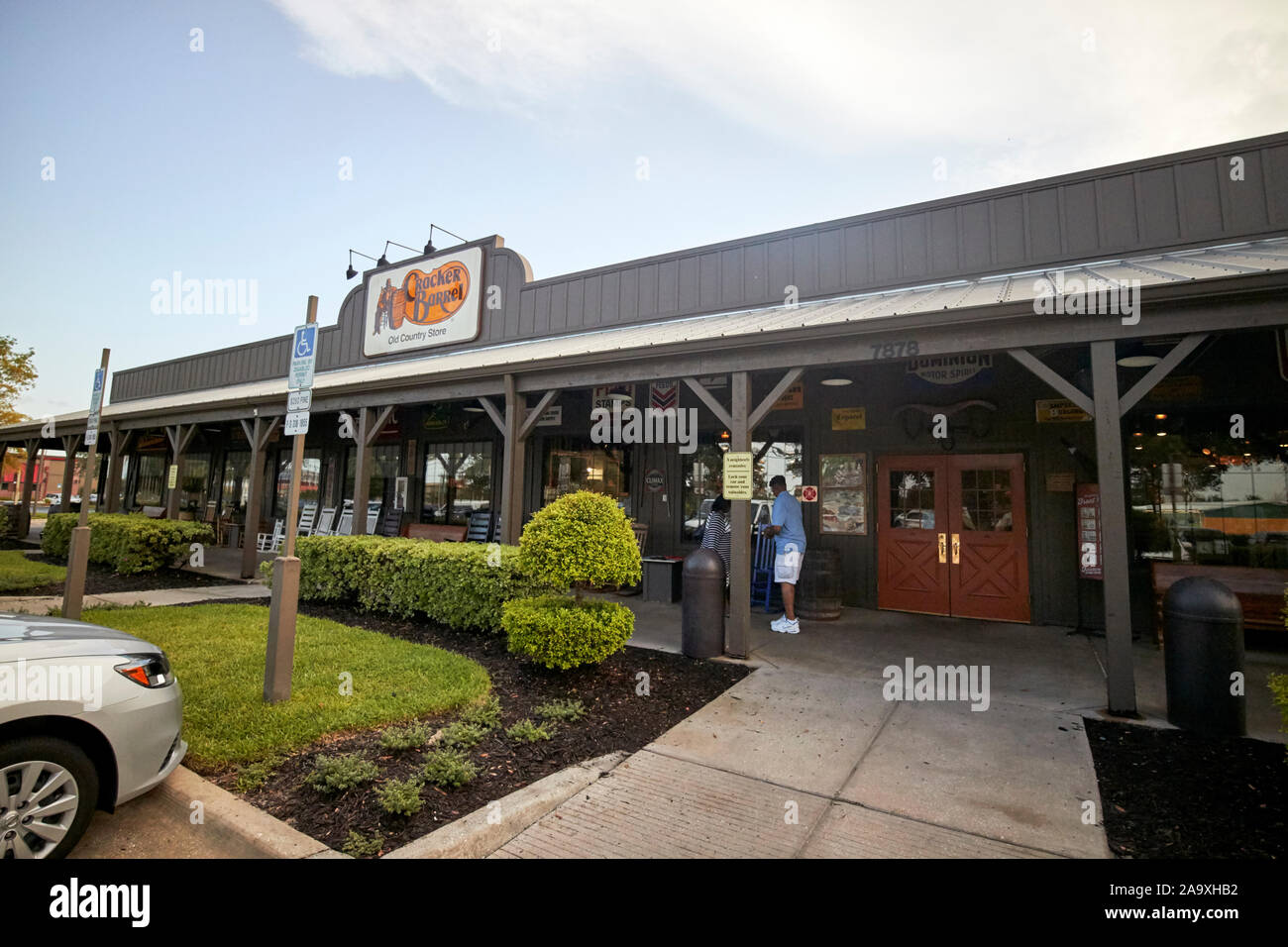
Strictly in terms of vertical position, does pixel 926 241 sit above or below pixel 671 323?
above

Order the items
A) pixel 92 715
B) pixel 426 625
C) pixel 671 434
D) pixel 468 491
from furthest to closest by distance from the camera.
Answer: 1. pixel 468 491
2. pixel 671 434
3. pixel 426 625
4. pixel 92 715

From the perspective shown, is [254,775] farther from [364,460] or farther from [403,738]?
[364,460]

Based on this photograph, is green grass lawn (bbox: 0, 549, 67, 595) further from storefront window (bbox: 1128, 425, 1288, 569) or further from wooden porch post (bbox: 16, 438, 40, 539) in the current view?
storefront window (bbox: 1128, 425, 1288, 569)

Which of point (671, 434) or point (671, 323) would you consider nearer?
point (671, 323)

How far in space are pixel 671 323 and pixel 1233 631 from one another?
7539 mm

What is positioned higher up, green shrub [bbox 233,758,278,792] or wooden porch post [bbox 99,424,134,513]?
wooden porch post [bbox 99,424,134,513]

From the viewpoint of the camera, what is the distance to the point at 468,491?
43.1 ft

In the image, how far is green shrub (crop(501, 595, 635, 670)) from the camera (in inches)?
203

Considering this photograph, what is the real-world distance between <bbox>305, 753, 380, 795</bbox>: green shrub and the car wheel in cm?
92

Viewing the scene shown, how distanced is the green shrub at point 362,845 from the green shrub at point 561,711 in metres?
1.77

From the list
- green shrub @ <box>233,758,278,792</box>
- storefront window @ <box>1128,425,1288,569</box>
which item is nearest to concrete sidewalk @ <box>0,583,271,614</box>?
green shrub @ <box>233,758,278,792</box>

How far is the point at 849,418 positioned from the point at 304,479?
14887 millimetres
